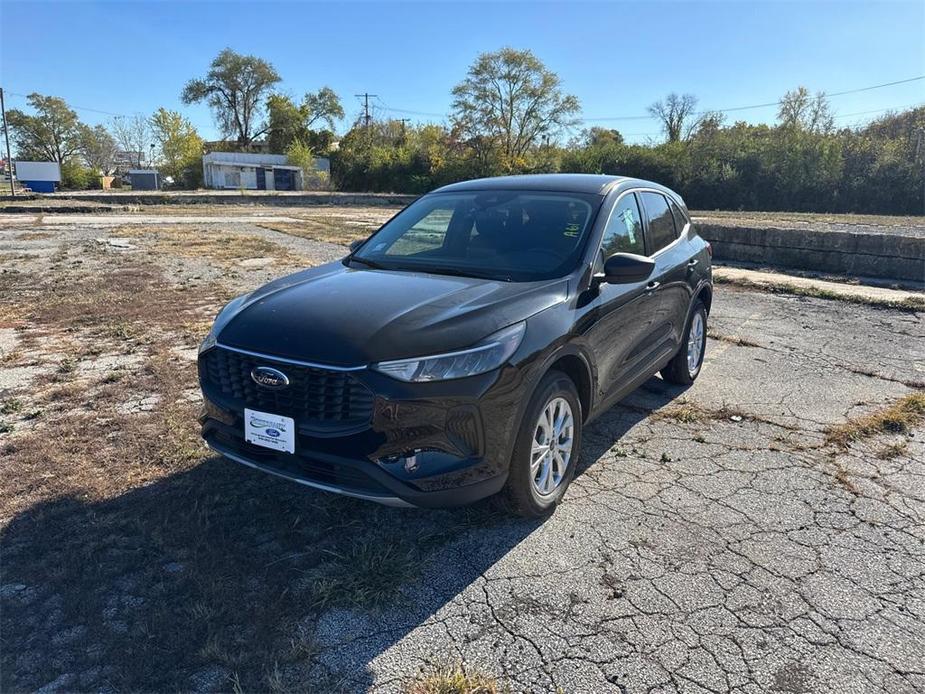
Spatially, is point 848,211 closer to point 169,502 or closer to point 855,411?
point 855,411

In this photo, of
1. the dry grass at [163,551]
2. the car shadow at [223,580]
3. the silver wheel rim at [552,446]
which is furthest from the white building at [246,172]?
the silver wheel rim at [552,446]

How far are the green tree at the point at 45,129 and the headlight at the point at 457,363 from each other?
92474 mm

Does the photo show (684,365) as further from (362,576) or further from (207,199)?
(207,199)

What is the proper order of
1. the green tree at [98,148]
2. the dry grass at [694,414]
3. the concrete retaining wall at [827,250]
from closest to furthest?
the dry grass at [694,414] < the concrete retaining wall at [827,250] < the green tree at [98,148]

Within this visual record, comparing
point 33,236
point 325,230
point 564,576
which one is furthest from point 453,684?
point 33,236

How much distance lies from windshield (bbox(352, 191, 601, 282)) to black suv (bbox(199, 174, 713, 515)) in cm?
1

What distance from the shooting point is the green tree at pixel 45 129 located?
76.1 metres

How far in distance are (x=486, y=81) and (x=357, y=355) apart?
2197 inches

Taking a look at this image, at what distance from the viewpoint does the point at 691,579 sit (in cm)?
295

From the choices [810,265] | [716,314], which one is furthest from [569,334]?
[810,265]

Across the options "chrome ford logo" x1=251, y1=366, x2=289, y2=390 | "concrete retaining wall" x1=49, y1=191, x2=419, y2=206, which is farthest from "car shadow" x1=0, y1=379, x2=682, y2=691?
"concrete retaining wall" x1=49, y1=191, x2=419, y2=206

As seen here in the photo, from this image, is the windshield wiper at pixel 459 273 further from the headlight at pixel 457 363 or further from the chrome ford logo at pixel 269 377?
the chrome ford logo at pixel 269 377

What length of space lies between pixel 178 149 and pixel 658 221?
283 ft

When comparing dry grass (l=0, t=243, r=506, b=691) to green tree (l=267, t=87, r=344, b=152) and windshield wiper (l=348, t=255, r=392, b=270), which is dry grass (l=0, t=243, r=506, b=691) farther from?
green tree (l=267, t=87, r=344, b=152)
